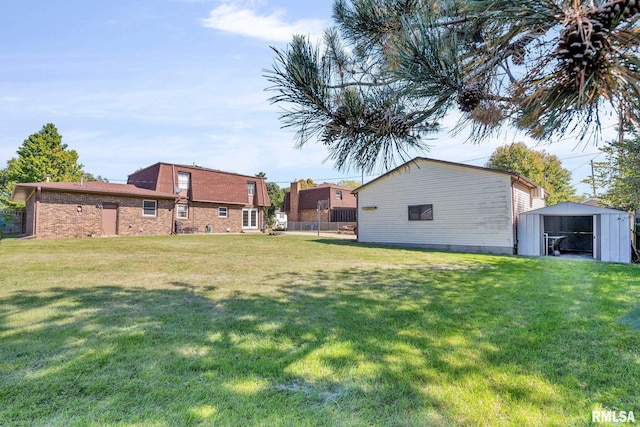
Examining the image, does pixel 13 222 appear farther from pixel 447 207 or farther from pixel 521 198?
pixel 521 198

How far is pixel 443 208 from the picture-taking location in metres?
13.2

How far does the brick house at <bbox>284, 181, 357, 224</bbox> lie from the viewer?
3156 cm

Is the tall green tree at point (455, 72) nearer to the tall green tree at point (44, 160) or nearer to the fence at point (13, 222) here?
the fence at point (13, 222)

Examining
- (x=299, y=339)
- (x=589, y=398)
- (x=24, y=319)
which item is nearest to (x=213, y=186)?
Answer: (x=24, y=319)

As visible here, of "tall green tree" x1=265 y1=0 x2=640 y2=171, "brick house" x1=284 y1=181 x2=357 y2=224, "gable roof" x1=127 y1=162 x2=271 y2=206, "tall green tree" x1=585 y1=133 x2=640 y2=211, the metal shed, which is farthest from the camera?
"brick house" x1=284 y1=181 x2=357 y2=224

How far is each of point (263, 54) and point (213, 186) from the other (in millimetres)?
21507

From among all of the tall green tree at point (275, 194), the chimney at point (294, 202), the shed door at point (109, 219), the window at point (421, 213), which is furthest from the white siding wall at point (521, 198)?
the tall green tree at point (275, 194)

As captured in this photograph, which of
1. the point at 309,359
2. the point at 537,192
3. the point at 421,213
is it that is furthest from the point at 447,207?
the point at 309,359

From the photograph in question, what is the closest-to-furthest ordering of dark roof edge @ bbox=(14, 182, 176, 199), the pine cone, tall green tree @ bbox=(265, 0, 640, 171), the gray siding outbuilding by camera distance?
tall green tree @ bbox=(265, 0, 640, 171), the pine cone, the gray siding outbuilding, dark roof edge @ bbox=(14, 182, 176, 199)

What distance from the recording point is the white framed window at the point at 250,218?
977 inches

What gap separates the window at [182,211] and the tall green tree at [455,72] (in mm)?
20371

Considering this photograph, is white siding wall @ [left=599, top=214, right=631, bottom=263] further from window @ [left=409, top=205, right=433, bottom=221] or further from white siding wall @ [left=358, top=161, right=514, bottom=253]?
window @ [left=409, top=205, right=433, bottom=221]

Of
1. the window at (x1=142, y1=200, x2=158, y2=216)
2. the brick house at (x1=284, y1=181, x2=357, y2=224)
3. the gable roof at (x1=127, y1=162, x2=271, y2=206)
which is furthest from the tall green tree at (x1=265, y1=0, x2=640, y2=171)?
the brick house at (x1=284, y1=181, x2=357, y2=224)

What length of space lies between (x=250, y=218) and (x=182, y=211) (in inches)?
229
